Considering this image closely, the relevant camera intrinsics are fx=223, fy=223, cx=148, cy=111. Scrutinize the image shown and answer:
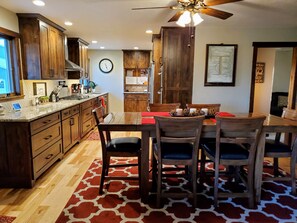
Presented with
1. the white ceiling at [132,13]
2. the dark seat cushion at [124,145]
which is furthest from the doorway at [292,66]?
the dark seat cushion at [124,145]

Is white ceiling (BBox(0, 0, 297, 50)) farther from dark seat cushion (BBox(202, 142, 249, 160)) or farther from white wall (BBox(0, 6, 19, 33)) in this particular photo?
dark seat cushion (BBox(202, 142, 249, 160))

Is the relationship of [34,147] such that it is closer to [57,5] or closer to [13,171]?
[13,171]

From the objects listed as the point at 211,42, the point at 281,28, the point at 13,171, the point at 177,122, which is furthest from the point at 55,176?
the point at 281,28

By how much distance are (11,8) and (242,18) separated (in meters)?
3.52

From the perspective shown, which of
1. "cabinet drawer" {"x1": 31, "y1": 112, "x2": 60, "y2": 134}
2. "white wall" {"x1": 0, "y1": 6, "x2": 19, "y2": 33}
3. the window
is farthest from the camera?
the window

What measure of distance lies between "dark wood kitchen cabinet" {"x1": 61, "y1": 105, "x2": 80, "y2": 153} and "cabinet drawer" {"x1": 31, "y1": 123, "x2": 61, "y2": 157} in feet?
0.85

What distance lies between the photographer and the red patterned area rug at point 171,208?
2.11 m

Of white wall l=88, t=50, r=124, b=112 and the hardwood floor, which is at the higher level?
white wall l=88, t=50, r=124, b=112

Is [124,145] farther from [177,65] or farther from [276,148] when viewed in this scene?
[177,65]

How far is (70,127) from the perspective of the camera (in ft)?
13.1

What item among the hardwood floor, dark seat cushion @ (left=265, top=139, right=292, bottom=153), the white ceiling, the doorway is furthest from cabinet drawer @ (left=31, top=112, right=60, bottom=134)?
the doorway

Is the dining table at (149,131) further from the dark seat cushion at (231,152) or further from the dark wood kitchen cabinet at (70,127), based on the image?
the dark wood kitchen cabinet at (70,127)

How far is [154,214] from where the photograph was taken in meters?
2.18

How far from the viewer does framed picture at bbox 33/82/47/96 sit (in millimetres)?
4016
